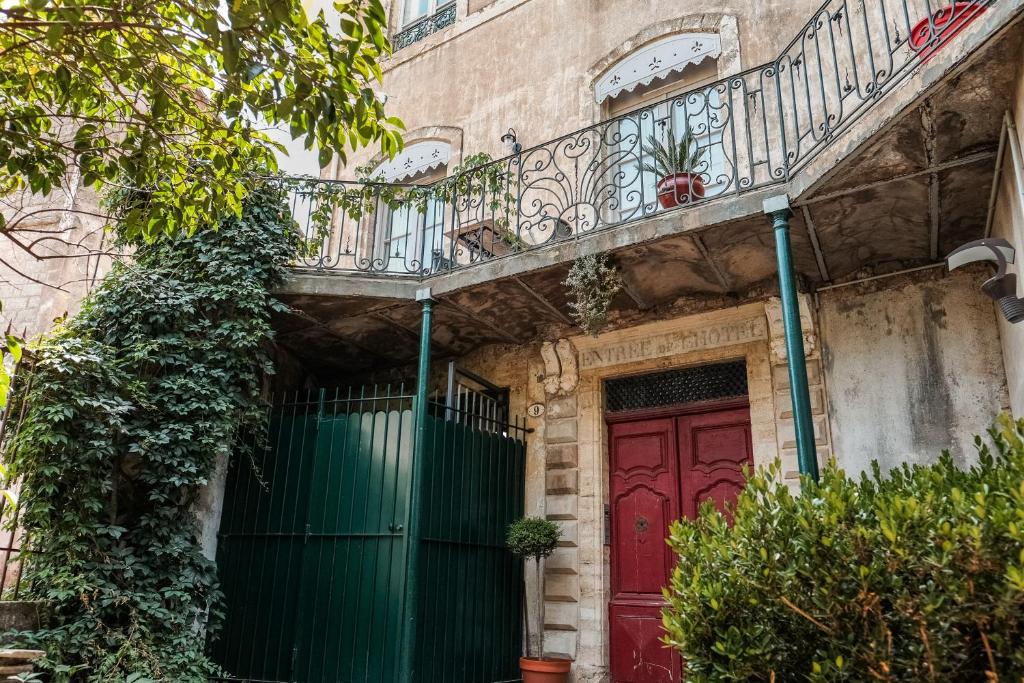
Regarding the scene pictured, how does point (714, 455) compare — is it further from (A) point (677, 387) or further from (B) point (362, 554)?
(B) point (362, 554)

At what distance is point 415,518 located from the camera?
5.88m

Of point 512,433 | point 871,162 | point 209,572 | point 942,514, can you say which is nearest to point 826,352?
point 871,162

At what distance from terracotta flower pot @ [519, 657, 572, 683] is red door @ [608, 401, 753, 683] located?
0.56 m

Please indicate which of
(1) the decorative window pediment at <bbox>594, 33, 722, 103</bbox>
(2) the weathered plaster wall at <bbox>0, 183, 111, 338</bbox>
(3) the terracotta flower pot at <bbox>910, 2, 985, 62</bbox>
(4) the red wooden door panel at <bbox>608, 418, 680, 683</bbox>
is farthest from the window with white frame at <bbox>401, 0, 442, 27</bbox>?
(3) the terracotta flower pot at <bbox>910, 2, 985, 62</bbox>

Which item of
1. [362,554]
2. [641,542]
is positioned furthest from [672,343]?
[362,554]

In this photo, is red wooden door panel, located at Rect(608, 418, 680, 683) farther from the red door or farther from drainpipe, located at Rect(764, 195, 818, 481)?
drainpipe, located at Rect(764, 195, 818, 481)

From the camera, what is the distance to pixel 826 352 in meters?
6.05

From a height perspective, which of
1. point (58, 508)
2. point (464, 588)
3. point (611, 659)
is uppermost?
point (58, 508)

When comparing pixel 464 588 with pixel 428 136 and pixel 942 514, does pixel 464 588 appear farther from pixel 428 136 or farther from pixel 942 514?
pixel 428 136

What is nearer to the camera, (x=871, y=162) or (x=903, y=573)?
(x=903, y=573)

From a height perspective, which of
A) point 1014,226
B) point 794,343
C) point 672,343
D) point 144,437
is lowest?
point 144,437

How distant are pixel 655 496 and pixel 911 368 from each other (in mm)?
2392

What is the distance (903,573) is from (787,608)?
0.43m

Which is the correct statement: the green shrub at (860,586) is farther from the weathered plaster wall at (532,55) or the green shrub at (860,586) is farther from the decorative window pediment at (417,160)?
the decorative window pediment at (417,160)
